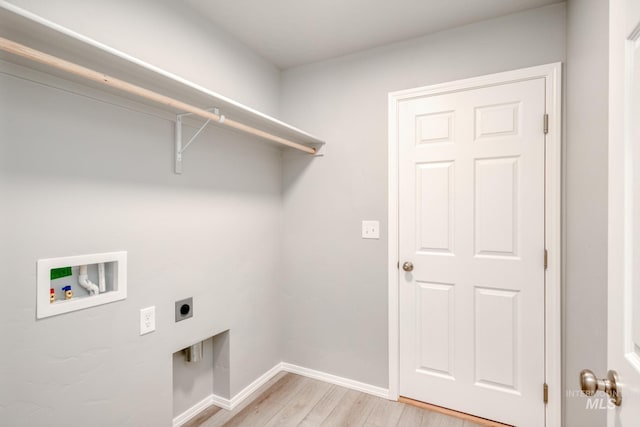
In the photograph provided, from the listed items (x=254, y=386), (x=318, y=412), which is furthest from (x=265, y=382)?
(x=318, y=412)

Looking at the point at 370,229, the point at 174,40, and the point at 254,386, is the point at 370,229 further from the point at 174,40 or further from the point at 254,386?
the point at 174,40

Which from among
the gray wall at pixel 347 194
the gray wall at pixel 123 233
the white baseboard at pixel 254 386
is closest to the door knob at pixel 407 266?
the gray wall at pixel 347 194

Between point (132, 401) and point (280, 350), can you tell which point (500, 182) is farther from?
point (132, 401)

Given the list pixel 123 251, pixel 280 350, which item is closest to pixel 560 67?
pixel 123 251

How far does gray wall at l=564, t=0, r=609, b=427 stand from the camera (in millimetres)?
1222

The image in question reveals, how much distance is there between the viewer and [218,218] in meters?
1.96

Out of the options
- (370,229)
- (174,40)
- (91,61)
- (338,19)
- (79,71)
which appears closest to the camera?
(79,71)

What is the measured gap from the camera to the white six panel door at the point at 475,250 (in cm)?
179

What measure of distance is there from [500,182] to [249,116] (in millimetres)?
1517

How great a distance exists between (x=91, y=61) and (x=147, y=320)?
1.17 meters

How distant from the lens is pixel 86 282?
135 cm

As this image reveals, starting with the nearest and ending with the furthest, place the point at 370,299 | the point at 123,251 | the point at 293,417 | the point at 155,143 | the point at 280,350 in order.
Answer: the point at 123,251 → the point at 155,143 → the point at 293,417 → the point at 370,299 → the point at 280,350

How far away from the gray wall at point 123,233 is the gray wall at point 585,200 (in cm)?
186

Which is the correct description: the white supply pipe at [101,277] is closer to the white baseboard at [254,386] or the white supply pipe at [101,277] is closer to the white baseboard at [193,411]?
the white baseboard at [193,411]
